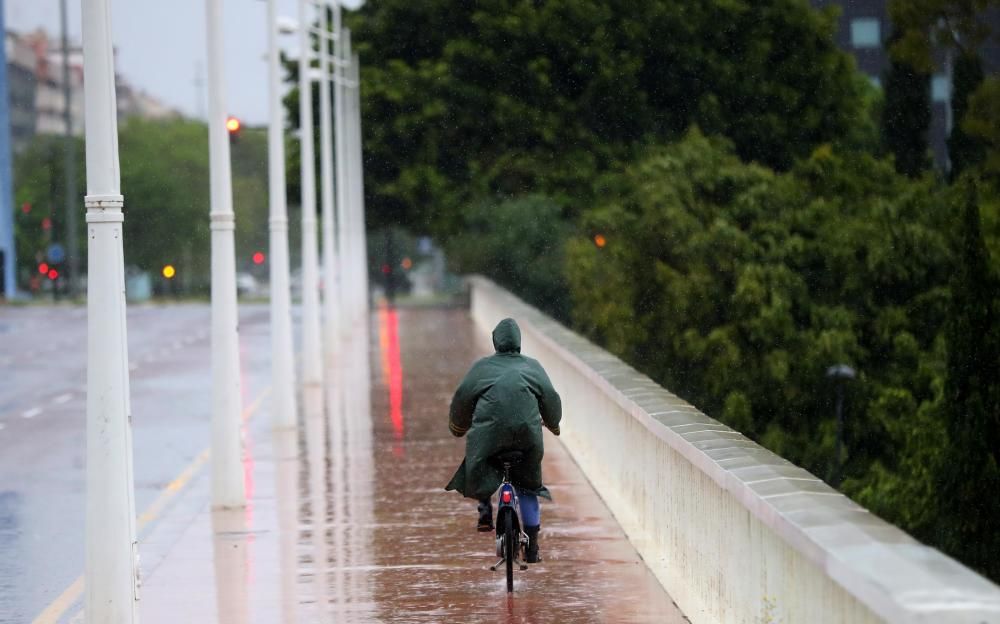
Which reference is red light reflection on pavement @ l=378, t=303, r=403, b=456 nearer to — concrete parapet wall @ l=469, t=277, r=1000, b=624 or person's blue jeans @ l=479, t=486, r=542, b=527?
concrete parapet wall @ l=469, t=277, r=1000, b=624

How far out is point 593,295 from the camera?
49500 millimetres

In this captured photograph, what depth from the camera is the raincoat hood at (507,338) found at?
1180 centimetres

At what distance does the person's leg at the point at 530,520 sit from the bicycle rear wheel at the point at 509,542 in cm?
24

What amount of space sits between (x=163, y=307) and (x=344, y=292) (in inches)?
1197

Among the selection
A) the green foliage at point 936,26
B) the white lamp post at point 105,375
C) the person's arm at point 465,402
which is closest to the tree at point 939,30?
the green foliage at point 936,26

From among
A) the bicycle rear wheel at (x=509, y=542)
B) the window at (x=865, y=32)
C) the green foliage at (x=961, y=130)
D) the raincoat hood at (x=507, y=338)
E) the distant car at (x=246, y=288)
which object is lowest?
the distant car at (x=246, y=288)

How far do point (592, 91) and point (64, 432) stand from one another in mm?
36027

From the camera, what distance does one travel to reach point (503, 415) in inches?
452

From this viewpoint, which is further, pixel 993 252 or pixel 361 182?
pixel 361 182

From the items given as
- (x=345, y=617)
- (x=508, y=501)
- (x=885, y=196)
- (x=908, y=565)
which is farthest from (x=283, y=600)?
(x=885, y=196)

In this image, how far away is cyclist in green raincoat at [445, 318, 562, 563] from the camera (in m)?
11.5

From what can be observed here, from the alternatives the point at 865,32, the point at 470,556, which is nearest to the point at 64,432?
the point at 470,556

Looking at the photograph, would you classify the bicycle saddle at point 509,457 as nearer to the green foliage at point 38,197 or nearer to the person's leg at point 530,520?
the person's leg at point 530,520

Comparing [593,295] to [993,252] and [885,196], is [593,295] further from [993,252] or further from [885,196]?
[993,252]
